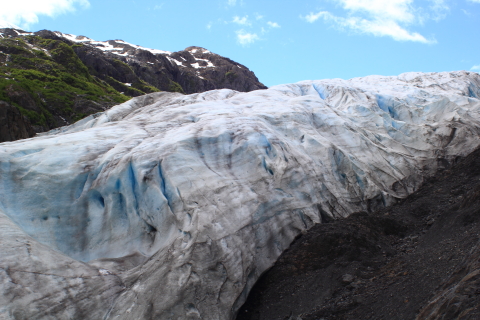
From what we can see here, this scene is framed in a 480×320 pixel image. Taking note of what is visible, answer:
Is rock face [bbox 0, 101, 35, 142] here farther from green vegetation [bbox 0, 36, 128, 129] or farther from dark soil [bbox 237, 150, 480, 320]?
dark soil [bbox 237, 150, 480, 320]

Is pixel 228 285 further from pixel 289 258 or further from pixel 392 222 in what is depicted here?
pixel 392 222

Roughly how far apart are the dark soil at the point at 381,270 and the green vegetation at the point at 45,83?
27.0 meters

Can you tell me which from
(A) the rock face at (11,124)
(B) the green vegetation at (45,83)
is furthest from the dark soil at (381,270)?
(B) the green vegetation at (45,83)

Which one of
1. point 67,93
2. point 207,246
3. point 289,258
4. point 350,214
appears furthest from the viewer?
point 67,93

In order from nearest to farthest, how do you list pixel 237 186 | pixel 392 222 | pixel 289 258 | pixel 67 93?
pixel 289 258 → pixel 237 186 → pixel 392 222 → pixel 67 93

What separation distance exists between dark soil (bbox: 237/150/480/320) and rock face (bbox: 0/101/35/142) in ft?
61.4

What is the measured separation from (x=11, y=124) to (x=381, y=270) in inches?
865

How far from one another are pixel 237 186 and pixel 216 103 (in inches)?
336

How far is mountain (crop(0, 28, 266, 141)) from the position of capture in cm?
3400

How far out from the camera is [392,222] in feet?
44.1

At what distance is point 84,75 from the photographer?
51.8 metres

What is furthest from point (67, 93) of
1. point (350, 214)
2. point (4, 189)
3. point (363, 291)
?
point (363, 291)

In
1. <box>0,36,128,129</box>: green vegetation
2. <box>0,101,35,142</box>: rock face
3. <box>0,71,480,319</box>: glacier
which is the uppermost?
<box>0,36,128,129</box>: green vegetation

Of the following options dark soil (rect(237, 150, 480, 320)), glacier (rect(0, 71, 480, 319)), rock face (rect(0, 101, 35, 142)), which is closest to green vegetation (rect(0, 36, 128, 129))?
rock face (rect(0, 101, 35, 142))
